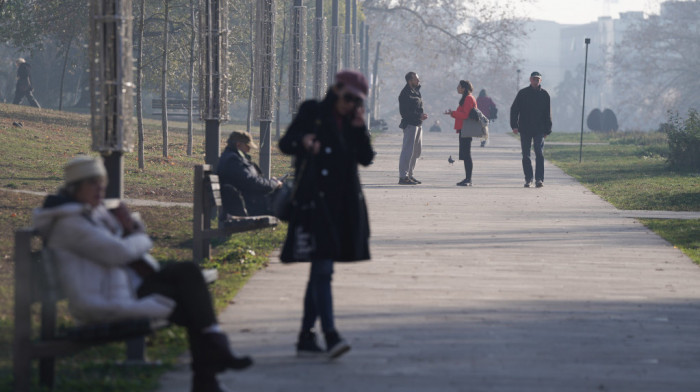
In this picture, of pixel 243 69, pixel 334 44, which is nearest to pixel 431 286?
pixel 334 44

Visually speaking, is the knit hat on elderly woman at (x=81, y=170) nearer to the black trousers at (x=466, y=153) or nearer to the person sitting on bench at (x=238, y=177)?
the person sitting on bench at (x=238, y=177)

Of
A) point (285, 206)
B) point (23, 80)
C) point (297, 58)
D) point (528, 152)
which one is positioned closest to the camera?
point (285, 206)

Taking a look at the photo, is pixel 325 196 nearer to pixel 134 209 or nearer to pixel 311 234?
pixel 311 234

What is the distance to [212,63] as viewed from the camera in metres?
13.3

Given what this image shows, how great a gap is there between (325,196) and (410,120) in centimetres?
1328

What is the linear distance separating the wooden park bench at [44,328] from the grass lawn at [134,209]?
0.67ft

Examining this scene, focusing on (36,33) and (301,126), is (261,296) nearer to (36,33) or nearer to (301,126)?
(301,126)

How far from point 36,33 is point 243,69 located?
810 centimetres

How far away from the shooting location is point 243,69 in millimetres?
41344

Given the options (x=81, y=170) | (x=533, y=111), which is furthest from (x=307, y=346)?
(x=533, y=111)

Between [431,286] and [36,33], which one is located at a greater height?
[36,33]

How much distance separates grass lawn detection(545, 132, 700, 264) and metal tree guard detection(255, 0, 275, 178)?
5599 millimetres

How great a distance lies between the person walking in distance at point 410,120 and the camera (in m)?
19.4

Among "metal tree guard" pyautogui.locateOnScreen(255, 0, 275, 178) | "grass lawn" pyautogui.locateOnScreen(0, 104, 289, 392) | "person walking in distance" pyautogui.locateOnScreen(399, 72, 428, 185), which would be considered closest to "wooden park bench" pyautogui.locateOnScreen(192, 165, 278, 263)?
"grass lawn" pyautogui.locateOnScreen(0, 104, 289, 392)
